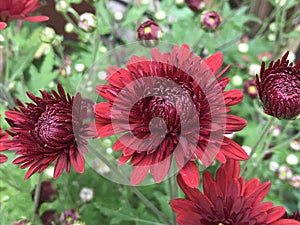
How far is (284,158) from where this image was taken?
78 centimetres

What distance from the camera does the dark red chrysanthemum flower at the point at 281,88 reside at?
1.42 ft

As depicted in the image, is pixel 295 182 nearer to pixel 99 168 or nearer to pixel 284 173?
pixel 284 173

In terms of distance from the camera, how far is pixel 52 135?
431mm

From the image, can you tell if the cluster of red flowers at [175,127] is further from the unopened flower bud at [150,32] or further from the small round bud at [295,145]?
the small round bud at [295,145]

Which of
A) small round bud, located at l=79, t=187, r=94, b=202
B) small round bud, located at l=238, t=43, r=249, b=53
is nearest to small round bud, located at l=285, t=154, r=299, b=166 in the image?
small round bud, located at l=238, t=43, r=249, b=53

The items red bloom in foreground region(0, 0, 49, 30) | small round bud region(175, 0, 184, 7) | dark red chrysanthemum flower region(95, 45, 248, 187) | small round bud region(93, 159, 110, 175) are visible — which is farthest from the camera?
small round bud region(175, 0, 184, 7)

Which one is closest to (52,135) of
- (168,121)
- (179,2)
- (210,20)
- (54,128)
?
(54,128)

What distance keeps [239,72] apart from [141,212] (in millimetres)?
412

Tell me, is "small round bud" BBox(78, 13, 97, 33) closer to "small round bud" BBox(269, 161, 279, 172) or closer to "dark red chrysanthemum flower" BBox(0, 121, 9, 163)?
"dark red chrysanthemum flower" BBox(0, 121, 9, 163)

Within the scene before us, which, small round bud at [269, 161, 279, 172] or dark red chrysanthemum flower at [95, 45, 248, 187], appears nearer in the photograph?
dark red chrysanthemum flower at [95, 45, 248, 187]

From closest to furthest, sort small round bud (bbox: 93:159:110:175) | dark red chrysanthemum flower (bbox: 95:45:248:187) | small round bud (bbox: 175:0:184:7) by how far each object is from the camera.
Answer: dark red chrysanthemum flower (bbox: 95:45:248:187) < small round bud (bbox: 93:159:110:175) < small round bud (bbox: 175:0:184:7)

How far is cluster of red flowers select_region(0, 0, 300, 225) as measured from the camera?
41cm

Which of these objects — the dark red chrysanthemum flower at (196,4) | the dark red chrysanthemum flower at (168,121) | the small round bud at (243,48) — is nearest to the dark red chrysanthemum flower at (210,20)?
the dark red chrysanthemum flower at (196,4)

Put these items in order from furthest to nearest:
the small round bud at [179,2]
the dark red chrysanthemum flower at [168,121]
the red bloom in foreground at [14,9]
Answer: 1. the small round bud at [179,2]
2. the red bloom in foreground at [14,9]
3. the dark red chrysanthemum flower at [168,121]
